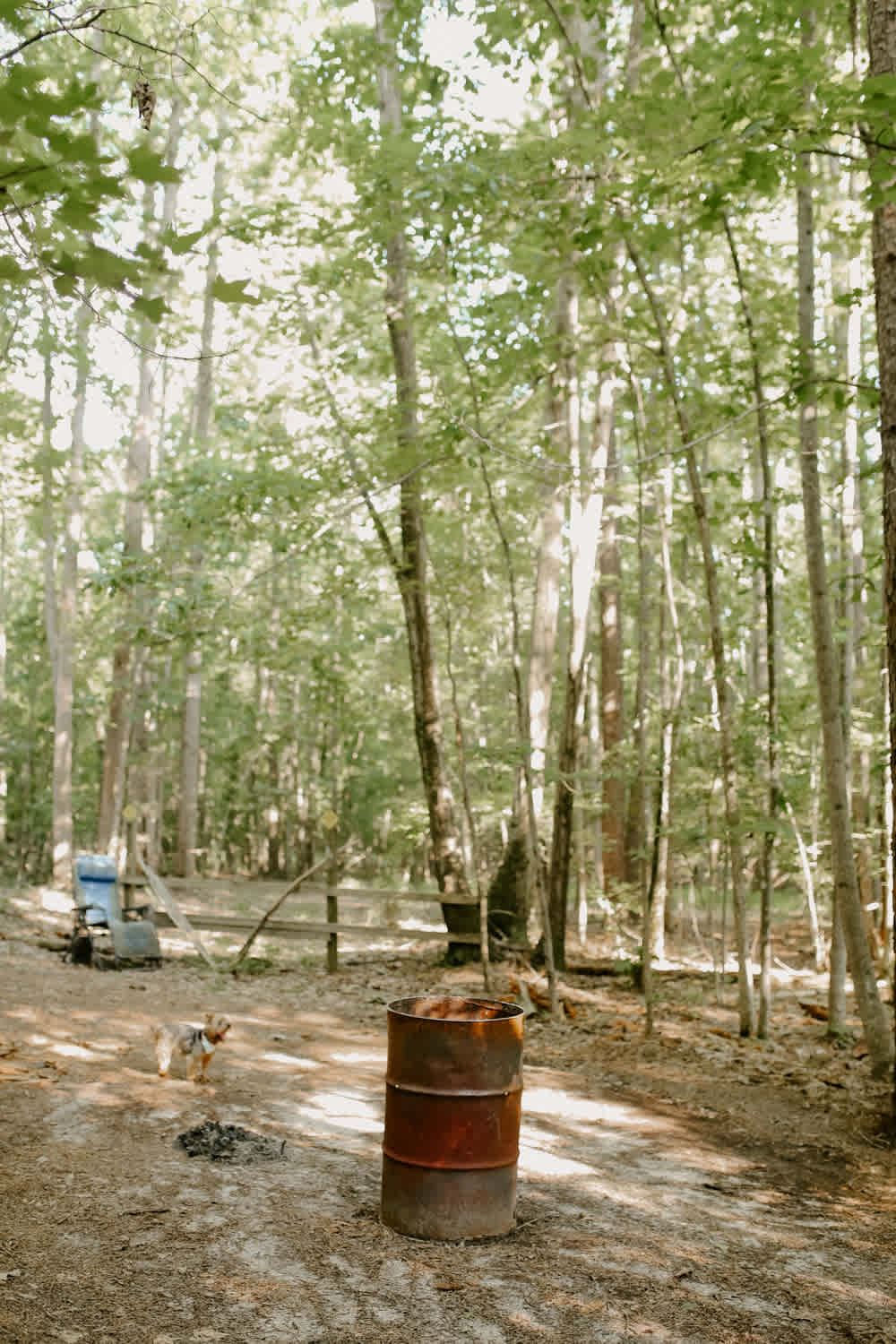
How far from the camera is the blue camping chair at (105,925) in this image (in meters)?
11.7

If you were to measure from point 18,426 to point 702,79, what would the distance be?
45.2 feet

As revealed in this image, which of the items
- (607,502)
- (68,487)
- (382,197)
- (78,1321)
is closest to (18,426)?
(68,487)

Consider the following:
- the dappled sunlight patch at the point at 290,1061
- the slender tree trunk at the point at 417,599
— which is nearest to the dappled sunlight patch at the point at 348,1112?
the dappled sunlight patch at the point at 290,1061

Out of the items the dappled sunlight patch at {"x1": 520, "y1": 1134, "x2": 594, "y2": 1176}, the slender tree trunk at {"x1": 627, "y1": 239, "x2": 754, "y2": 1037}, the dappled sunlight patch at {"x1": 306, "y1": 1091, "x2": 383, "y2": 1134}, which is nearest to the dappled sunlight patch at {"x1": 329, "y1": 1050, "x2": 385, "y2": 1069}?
the dappled sunlight patch at {"x1": 306, "y1": 1091, "x2": 383, "y2": 1134}

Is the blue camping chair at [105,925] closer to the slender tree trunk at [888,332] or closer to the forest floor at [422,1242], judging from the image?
the forest floor at [422,1242]

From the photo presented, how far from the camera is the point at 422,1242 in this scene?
13.9 feet

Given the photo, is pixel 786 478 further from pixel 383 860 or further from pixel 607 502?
pixel 383 860

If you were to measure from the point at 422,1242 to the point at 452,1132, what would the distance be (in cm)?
41

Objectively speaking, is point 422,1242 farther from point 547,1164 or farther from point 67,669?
point 67,669

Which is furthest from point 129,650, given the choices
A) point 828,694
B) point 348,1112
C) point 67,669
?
point 828,694

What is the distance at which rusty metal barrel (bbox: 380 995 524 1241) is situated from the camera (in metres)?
4.27

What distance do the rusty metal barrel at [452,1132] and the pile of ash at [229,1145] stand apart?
999mm

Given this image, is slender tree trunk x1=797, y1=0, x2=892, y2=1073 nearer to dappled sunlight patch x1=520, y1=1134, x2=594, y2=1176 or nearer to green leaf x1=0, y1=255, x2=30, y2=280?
dappled sunlight patch x1=520, y1=1134, x2=594, y2=1176

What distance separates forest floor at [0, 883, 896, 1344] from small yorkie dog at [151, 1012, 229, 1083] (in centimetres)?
14
